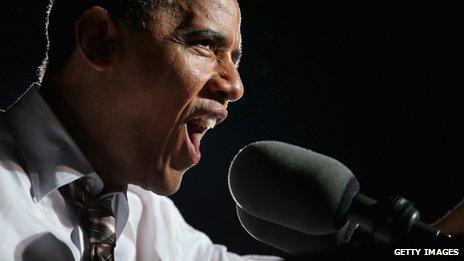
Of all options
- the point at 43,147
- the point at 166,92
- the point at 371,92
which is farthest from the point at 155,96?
the point at 371,92

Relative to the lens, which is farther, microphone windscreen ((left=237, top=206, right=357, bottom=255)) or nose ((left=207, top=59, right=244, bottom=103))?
nose ((left=207, top=59, right=244, bottom=103))

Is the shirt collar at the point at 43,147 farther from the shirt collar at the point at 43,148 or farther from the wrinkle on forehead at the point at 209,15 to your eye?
the wrinkle on forehead at the point at 209,15

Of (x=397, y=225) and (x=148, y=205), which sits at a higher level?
(x=397, y=225)

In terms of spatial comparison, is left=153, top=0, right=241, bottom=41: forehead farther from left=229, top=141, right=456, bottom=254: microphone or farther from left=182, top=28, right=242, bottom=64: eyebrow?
left=229, top=141, right=456, bottom=254: microphone

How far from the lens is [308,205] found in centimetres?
79

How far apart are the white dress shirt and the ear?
0.13 metres

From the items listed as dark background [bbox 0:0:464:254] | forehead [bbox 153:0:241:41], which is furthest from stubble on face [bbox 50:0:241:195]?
dark background [bbox 0:0:464:254]

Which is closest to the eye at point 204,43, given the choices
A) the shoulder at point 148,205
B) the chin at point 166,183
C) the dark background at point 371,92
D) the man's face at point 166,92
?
the man's face at point 166,92

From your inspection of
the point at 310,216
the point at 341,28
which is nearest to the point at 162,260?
the point at 310,216

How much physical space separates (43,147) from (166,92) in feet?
0.86

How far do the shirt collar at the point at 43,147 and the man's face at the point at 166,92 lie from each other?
0.07 metres

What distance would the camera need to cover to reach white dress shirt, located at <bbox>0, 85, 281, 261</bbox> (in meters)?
0.92

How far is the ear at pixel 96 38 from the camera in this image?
1.08 metres

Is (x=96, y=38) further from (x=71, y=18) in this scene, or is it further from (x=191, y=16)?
(x=191, y=16)
